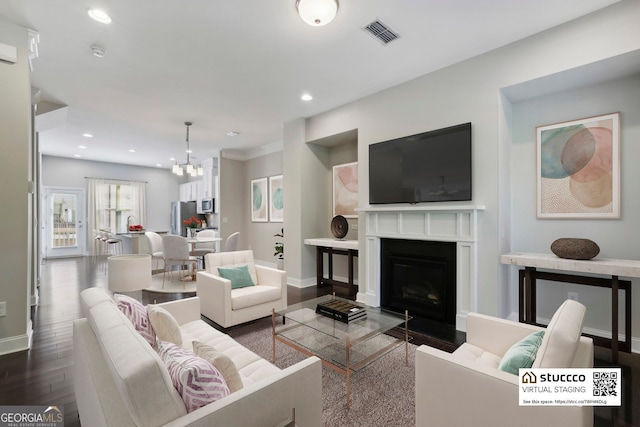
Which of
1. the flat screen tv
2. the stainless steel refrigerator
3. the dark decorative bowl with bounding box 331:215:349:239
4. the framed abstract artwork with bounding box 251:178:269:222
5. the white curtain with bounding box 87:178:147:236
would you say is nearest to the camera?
the flat screen tv

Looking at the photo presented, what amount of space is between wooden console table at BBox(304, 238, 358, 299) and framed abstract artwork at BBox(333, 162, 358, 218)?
59 centimetres

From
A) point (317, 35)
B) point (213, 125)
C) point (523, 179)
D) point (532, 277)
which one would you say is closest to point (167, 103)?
point (213, 125)

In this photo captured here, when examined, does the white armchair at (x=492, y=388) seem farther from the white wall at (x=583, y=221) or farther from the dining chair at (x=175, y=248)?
the dining chair at (x=175, y=248)

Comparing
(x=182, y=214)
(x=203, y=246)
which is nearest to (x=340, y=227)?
(x=203, y=246)

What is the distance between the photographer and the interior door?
27.2 ft

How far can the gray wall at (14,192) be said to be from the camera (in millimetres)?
2623

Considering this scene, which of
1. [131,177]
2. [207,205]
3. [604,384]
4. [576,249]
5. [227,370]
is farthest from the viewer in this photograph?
[131,177]

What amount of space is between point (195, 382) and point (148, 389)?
0.58ft

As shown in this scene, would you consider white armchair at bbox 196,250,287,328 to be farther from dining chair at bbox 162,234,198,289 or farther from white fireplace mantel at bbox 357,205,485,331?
dining chair at bbox 162,234,198,289

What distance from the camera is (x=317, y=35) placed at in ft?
8.91

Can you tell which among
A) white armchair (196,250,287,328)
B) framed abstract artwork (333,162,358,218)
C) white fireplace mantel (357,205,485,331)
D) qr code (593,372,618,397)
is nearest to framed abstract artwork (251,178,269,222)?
framed abstract artwork (333,162,358,218)

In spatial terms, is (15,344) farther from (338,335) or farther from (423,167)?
(423,167)

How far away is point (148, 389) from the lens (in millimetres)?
917

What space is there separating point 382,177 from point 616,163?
7.41ft
